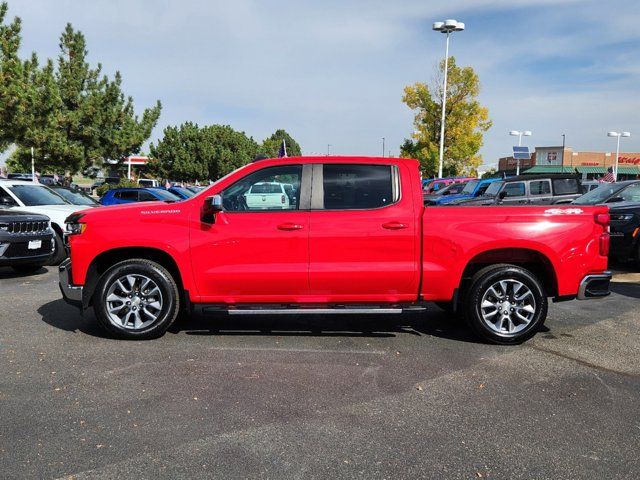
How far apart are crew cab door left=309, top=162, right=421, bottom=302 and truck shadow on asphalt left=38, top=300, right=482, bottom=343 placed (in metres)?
0.65

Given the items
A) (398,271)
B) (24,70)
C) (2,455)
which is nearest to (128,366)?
(2,455)

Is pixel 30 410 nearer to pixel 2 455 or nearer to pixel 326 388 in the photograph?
pixel 2 455

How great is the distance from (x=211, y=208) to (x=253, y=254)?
1.98 feet

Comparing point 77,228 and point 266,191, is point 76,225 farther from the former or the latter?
point 266,191

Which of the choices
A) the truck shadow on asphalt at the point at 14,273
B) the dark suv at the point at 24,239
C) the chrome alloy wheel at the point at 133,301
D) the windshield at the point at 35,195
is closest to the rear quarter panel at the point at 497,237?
the chrome alloy wheel at the point at 133,301

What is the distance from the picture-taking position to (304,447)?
10.6 feet

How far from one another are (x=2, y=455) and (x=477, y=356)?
386 cm

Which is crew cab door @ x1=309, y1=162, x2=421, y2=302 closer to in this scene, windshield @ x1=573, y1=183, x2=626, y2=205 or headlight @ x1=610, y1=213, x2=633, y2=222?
headlight @ x1=610, y1=213, x2=633, y2=222

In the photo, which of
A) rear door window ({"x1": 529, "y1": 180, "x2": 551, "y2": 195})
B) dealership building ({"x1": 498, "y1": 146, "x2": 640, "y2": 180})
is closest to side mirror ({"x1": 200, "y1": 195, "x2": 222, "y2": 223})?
rear door window ({"x1": 529, "y1": 180, "x2": 551, "y2": 195})

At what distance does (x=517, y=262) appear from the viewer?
558 centimetres

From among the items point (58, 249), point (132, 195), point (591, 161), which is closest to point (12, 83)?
point (132, 195)

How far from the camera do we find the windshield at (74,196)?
40.9ft

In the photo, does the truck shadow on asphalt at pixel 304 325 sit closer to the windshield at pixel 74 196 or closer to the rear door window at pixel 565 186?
the windshield at pixel 74 196

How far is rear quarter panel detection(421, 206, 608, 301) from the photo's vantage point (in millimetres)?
5242
